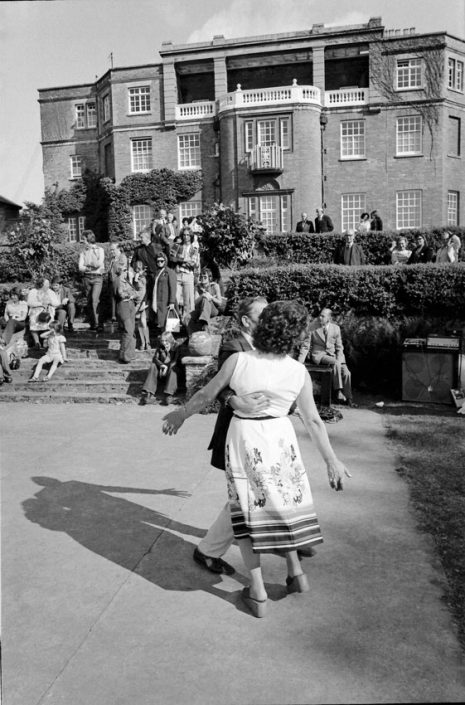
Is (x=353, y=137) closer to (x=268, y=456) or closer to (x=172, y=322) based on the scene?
(x=172, y=322)

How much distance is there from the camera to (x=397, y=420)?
9086 millimetres

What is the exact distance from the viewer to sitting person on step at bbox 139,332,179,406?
10.7m

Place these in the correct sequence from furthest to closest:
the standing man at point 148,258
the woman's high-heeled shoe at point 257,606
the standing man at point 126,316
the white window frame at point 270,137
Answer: the white window frame at point 270,137
the standing man at point 148,258
the standing man at point 126,316
the woman's high-heeled shoe at point 257,606

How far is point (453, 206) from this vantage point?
34031 millimetres

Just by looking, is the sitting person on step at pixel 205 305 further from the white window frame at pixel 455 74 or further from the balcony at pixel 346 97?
the white window frame at pixel 455 74

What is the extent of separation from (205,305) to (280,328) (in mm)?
7640

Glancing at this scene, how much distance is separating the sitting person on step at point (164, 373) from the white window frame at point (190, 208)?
2591 cm

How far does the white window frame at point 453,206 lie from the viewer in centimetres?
3366

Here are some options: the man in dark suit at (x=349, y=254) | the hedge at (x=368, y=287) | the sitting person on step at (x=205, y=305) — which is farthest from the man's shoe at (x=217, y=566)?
the man in dark suit at (x=349, y=254)

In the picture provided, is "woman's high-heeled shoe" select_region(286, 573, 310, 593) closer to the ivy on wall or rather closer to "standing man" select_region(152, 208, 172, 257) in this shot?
"standing man" select_region(152, 208, 172, 257)

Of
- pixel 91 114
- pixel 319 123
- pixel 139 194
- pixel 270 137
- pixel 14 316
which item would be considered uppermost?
pixel 91 114

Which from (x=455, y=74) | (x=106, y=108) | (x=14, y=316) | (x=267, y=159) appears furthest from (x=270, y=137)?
(x=14, y=316)

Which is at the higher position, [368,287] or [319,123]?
[319,123]

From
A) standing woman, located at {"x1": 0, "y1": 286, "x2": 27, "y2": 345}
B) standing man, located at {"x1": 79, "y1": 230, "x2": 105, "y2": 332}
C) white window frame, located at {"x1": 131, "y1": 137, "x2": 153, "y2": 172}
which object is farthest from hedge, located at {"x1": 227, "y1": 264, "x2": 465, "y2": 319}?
white window frame, located at {"x1": 131, "y1": 137, "x2": 153, "y2": 172}
